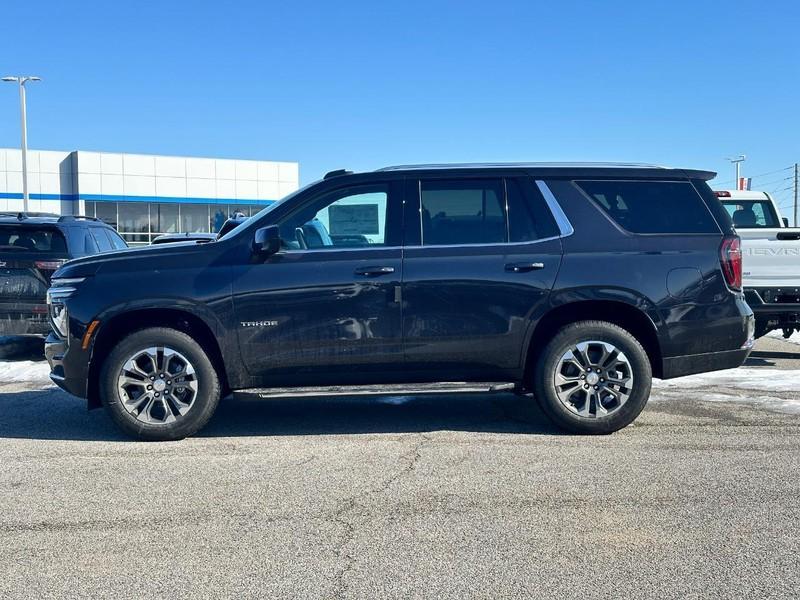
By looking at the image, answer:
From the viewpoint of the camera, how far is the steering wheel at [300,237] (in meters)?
6.36

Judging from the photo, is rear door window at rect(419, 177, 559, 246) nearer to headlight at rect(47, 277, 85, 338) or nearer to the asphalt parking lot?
the asphalt parking lot

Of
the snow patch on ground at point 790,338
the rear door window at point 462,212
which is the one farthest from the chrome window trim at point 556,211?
the snow patch on ground at point 790,338

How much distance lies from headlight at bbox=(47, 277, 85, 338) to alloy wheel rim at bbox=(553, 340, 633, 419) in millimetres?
3643

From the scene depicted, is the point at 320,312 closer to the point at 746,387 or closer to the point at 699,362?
the point at 699,362

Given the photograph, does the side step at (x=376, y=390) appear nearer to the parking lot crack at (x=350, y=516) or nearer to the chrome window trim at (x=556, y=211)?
the parking lot crack at (x=350, y=516)

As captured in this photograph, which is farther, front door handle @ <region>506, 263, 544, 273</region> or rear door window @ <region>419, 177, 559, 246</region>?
rear door window @ <region>419, 177, 559, 246</region>

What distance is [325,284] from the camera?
621 centimetres

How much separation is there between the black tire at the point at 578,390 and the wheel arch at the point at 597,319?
125mm

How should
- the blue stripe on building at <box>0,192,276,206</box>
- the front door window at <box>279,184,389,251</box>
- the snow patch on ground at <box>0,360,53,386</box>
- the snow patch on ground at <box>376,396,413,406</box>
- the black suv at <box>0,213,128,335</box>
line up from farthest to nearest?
the blue stripe on building at <box>0,192,276,206</box>
the black suv at <box>0,213,128,335</box>
the snow patch on ground at <box>0,360,53,386</box>
the snow patch on ground at <box>376,396,413,406</box>
the front door window at <box>279,184,389,251</box>

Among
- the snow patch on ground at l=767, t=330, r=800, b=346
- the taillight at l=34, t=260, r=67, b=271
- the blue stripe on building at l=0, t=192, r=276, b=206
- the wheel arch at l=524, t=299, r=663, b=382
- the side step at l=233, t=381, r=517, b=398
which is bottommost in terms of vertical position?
the snow patch on ground at l=767, t=330, r=800, b=346

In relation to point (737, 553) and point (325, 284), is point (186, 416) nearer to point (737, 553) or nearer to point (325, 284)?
point (325, 284)

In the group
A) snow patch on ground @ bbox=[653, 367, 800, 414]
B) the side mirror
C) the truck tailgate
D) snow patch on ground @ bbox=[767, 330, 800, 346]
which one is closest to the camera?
the side mirror

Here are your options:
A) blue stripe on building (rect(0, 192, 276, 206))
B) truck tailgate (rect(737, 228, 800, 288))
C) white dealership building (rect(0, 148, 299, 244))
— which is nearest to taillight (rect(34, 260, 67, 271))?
truck tailgate (rect(737, 228, 800, 288))

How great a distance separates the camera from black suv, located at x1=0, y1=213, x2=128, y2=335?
9.79 metres
